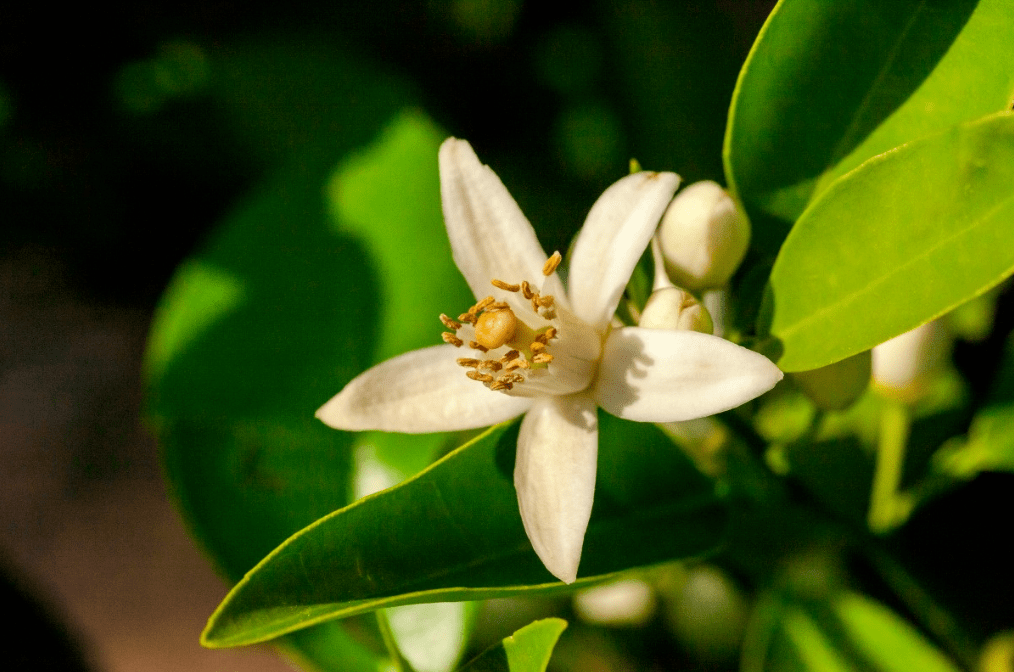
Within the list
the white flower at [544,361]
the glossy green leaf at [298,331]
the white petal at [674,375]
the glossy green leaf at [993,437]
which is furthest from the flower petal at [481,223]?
the glossy green leaf at [993,437]

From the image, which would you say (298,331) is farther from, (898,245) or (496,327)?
(898,245)

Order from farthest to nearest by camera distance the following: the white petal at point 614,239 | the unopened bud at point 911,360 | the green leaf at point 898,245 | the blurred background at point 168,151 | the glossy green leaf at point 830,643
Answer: the blurred background at point 168,151
the glossy green leaf at point 830,643
the unopened bud at point 911,360
the white petal at point 614,239
the green leaf at point 898,245

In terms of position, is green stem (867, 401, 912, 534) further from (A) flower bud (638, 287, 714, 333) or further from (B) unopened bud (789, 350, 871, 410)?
(A) flower bud (638, 287, 714, 333)

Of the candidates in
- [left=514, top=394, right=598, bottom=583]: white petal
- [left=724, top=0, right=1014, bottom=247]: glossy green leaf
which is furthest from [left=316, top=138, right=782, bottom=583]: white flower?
[left=724, top=0, right=1014, bottom=247]: glossy green leaf

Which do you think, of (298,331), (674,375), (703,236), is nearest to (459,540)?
(674,375)

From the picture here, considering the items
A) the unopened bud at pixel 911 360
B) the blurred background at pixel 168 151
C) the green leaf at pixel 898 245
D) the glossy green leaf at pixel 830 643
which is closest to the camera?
the green leaf at pixel 898 245

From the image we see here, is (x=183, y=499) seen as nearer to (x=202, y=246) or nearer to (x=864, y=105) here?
(x=202, y=246)

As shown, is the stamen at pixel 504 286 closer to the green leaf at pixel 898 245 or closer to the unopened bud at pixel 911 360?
the green leaf at pixel 898 245
